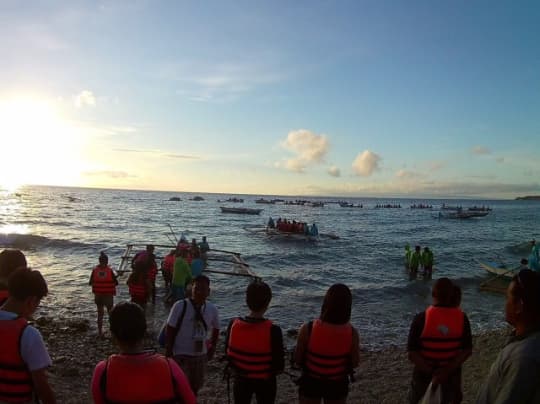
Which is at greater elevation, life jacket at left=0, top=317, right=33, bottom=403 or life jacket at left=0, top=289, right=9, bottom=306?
life jacket at left=0, top=289, right=9, bottom=306

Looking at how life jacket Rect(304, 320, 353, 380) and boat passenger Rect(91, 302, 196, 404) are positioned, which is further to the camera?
life jacket Rect(304, 320, 353, 380)

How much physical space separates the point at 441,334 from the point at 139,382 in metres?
3.33

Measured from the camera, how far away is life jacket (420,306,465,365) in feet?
14.9

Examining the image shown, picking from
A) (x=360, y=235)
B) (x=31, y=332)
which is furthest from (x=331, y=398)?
(x=360, y=235)

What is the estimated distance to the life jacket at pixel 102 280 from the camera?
10.7 meters

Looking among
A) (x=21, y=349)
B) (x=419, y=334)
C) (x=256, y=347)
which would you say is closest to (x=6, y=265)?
(x=21, y=349)

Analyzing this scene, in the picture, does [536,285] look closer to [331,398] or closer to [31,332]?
[331,398]

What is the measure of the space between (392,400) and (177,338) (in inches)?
183

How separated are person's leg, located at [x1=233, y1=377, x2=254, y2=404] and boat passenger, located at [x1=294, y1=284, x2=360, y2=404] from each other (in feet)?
1.85

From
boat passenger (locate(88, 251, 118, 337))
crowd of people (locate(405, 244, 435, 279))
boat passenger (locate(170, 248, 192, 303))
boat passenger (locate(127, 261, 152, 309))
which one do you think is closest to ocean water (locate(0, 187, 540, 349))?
crowd of people (locate(405, 244, 435, 279))

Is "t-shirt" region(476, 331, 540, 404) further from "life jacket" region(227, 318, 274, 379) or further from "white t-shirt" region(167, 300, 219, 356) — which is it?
"white t-shirt" region(167, 300, 219, 356)

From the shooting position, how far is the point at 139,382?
261 centimetres

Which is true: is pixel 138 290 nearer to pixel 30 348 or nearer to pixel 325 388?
pixel 325 388

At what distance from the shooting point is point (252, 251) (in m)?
31.4
